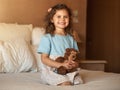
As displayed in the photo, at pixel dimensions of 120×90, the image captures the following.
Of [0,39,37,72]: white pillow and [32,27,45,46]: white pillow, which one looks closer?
[0,39,37,72]: white pillow

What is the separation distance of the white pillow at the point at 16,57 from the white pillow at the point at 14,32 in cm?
Answer: 12

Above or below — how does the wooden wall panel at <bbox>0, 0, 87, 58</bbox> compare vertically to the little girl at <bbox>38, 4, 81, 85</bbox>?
above

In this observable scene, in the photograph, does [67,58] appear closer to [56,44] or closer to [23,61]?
[56,44]

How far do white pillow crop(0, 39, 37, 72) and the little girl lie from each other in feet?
2.03

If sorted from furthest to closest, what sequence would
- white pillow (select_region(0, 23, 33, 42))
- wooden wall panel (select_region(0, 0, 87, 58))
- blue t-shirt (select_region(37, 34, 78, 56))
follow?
wooden wall panel (select_region(0, 0, 87, 58)) → white pillow (select_region(0, 23, 33, 42)) → blue t-shirt (select_region(37, 34, 78, 56))

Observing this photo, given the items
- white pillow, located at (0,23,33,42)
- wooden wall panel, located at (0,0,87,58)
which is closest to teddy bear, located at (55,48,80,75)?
white pillow, located at (0,23,33,42)

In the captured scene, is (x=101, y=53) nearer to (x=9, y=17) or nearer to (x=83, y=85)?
(x=9, y=17)

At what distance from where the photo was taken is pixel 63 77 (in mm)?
2025

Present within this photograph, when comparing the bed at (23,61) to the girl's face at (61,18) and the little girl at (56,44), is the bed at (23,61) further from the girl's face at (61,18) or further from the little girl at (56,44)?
the girl's face at (61,18)

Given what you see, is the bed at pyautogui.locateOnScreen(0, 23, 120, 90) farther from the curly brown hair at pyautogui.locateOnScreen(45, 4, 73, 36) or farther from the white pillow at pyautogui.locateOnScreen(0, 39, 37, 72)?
the curly brown hair at pyautogui.locateOnScreen(45, 4, 73, 36)

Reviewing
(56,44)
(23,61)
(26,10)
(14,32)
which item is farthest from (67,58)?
(26,10)

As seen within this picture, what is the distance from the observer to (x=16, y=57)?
9.17 ft

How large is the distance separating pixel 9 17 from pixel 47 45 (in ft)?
4.52

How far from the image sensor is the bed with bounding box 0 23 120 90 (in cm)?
228
